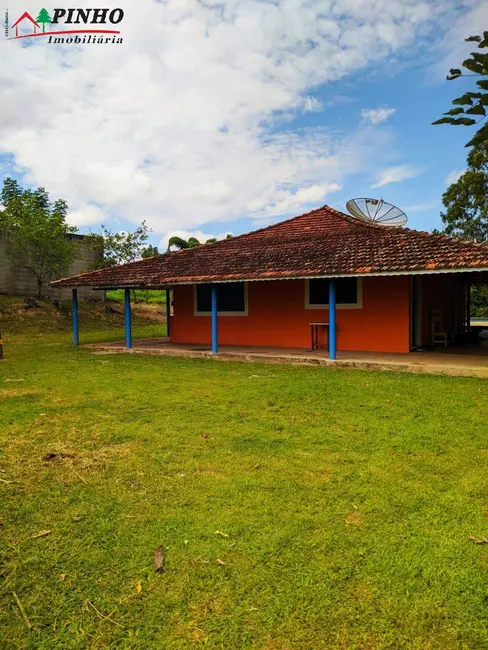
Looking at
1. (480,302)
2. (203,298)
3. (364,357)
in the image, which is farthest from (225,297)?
(480,302)

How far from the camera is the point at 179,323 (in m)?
14.4

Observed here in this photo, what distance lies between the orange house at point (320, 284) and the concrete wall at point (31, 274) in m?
7.97

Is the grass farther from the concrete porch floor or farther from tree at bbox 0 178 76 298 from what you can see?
the concrete porch floor

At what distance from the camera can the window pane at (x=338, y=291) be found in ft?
36.9

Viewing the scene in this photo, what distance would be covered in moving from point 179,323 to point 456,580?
12595 millimetres

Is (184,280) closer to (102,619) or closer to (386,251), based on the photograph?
(386,251)

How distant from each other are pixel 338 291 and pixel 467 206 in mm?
21401

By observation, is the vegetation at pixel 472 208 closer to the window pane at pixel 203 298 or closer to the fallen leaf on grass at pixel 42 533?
the window pane at pixel 203 298

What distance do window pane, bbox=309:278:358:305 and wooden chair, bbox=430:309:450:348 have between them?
7.79 ft

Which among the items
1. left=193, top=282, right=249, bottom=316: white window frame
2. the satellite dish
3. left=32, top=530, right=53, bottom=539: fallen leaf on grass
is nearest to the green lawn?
left=32, top=530, right=53, bottom=539: fallen leaf on grass

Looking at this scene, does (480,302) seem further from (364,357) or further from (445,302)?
(364,357)

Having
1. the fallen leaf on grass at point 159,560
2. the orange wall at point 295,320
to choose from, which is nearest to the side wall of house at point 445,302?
the orange wall at point 295,320

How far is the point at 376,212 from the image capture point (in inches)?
524

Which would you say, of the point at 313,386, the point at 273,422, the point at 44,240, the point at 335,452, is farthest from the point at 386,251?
the point at 44,240
